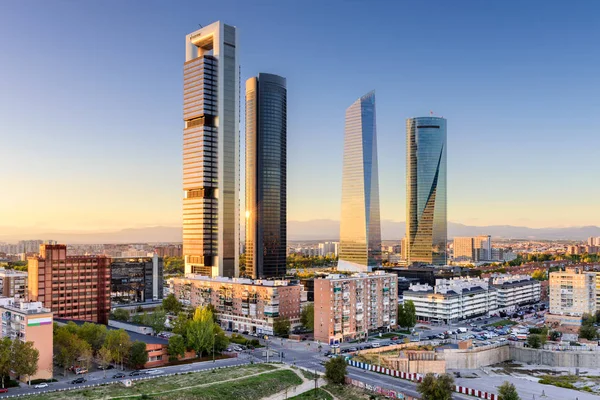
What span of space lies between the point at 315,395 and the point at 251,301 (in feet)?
93.6

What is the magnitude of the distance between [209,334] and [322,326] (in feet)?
51.1

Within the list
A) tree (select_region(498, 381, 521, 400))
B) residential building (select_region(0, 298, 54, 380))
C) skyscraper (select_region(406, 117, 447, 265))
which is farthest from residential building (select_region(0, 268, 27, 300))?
skyscraper (select_region(406, 117, 447, 265))

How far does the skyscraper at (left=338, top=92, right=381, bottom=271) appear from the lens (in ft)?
486

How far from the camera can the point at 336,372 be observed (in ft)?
166

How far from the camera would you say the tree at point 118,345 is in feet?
175

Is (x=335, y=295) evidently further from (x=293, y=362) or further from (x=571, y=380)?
(x=571, y=380)

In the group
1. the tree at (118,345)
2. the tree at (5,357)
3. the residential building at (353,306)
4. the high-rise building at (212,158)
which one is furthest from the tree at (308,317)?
the high-rise building at (212,158)

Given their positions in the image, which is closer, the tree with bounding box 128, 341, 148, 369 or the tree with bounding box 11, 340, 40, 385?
the tree with bounding box 11, 340, 40, 385

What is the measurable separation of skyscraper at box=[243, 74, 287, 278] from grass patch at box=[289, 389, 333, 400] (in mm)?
88992

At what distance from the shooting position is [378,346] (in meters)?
66.1

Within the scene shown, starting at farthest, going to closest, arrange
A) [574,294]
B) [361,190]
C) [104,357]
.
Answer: [361,190]
[574,294]
[104,357]

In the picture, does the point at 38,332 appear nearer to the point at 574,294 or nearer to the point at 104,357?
the point at 104,357

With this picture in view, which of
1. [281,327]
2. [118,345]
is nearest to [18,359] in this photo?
[118,345]

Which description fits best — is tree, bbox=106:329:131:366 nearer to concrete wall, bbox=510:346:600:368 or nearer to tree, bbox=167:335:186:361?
tree, bbox=167:335:186:361
